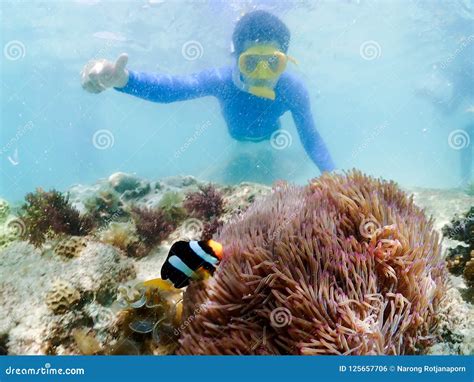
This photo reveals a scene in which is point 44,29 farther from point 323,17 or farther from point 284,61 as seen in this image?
point 284,61

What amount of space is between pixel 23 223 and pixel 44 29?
24355 mm

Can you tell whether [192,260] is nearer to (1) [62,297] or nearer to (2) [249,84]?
(1) [62,297]

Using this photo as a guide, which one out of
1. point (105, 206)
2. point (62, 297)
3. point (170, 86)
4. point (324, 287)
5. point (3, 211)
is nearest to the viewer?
point (324, 287)

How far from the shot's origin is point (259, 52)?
7.22 metres

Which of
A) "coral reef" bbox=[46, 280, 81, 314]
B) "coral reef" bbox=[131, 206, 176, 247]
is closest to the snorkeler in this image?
"coral reef" bbox=[131, 206, 176, 247]

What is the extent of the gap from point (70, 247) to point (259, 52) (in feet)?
18.1

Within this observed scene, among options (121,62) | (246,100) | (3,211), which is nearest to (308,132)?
(246,100)

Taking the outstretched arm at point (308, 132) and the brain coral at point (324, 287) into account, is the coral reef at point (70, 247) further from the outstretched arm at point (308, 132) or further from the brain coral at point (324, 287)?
the outstretched arm at point (308, 132)

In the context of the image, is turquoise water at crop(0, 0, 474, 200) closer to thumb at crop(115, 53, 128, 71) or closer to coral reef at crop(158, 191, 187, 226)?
thumb at crop(115, 53, 128, 71)

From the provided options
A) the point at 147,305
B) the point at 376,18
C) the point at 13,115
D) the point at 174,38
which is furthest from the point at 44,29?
the point at 13,115

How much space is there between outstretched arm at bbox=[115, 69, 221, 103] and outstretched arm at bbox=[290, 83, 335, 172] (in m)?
2.00

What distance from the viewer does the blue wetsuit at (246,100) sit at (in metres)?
7.40

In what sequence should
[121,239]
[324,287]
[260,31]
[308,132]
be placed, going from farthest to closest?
1. [308,132]
2. [260,31]
3. [121,239]
4. [324,287]

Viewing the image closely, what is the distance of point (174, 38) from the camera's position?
Result: 23516 mm
